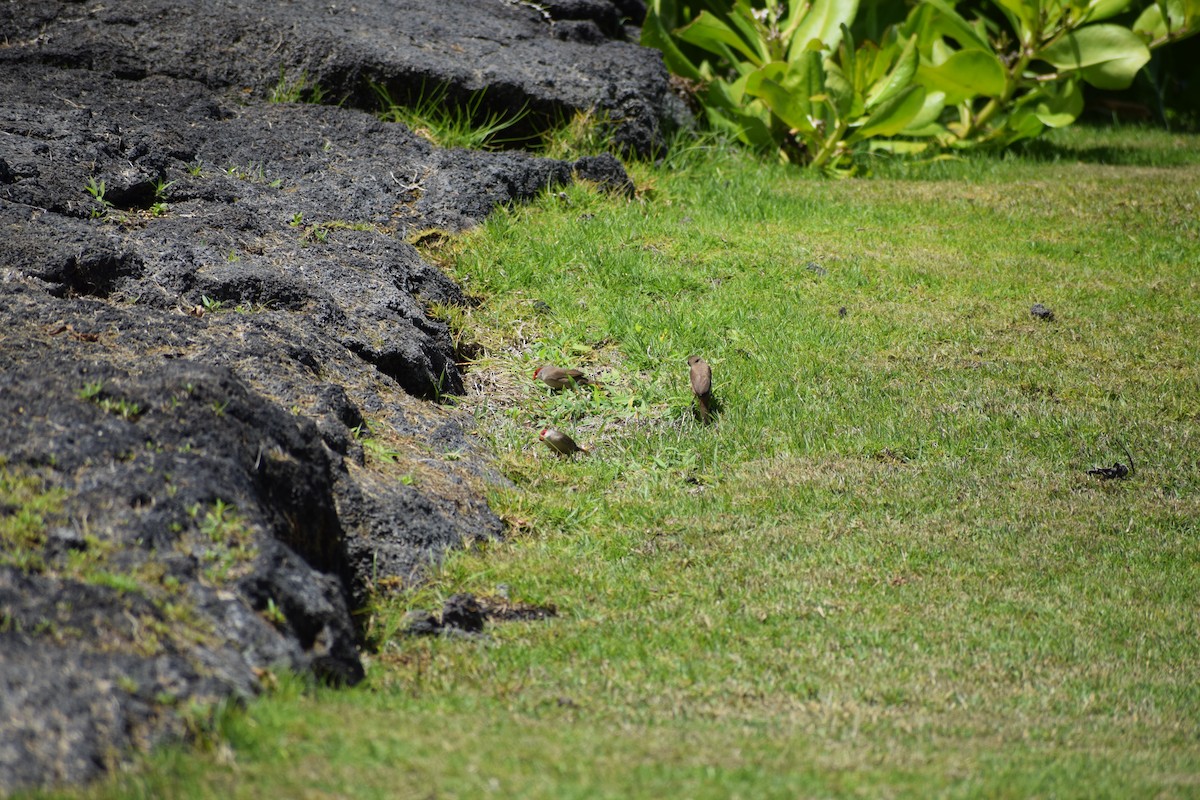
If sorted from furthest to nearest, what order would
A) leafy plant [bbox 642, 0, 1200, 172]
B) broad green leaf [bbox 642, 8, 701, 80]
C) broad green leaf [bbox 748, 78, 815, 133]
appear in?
broad green leaf [bbox 642, 8, 701, 80] < leafy plant [bbox 642, 0, 1200, 172] < broad green leaf [bbox 748, 78, 815, 133]

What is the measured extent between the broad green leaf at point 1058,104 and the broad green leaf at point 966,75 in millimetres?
310

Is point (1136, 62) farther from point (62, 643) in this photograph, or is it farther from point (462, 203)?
point (62, 643)

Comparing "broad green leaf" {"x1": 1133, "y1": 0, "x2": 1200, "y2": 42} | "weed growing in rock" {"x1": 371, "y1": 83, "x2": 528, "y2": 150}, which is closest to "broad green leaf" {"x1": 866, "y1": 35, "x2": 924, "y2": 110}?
"broad green leaf" {"x1": 1133, "y1": 0, "x2": 1200, "y2": 42}

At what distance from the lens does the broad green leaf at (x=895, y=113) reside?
27.2 feet

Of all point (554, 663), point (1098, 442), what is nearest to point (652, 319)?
point (1098, 442)

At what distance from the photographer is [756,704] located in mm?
3594

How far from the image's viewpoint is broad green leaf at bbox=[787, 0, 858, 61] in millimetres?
8938

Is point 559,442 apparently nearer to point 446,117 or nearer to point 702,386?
point 702,386

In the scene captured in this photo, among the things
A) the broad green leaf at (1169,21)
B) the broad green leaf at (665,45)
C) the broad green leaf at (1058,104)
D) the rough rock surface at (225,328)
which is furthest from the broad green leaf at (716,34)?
the broad green leaf at (1169,21)

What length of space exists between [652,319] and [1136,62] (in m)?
4.81

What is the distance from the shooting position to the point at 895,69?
8367 millimetres

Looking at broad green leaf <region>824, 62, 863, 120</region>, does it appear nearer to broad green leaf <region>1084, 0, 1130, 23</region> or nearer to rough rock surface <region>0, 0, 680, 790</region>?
rough rock surface <region>0, 0, 680, 790</region>

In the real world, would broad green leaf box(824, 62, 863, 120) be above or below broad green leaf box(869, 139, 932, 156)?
above

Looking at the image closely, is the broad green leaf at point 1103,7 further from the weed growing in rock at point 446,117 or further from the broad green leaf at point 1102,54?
the weed growing in rock at point 446,117
